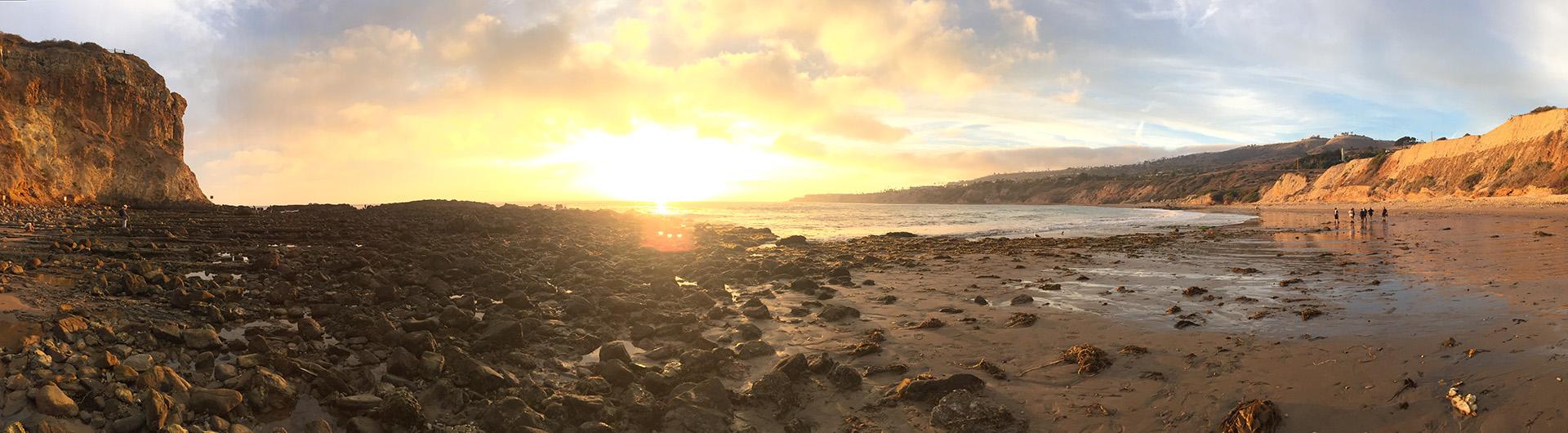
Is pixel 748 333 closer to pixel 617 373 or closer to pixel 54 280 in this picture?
pixel 617 373

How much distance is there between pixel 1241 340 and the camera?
8.30m

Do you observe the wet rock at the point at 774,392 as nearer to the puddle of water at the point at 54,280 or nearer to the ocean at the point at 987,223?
the puddle of water at the point at 54,280

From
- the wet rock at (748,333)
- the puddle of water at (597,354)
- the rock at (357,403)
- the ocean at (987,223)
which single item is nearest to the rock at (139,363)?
the rock at (357,403)

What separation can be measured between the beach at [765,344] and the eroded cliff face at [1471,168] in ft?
185

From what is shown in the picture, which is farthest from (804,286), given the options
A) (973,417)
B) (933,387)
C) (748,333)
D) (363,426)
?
(363,426)

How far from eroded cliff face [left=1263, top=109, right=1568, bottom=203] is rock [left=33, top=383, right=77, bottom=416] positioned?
78.2 meters

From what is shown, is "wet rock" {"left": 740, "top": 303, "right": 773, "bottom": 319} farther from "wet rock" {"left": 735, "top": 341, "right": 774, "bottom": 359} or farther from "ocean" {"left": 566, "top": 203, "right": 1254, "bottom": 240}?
"ocean" {"left": 566, "top": 203, "right": 1254, "bottom": 240}

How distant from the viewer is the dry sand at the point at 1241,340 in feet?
19.3

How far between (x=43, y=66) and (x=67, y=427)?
241ft

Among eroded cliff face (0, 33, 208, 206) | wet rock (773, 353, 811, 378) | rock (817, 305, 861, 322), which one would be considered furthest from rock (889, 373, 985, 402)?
eroded cliff face (0, 33, 208, 206)

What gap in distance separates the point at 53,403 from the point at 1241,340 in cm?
1279

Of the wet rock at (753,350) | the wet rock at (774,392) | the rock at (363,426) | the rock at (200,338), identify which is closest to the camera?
the rock at (363,426)

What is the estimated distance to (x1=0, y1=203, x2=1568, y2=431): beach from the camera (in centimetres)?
562

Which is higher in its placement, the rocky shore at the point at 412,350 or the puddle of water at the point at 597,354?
the rocky shore at the point at 412,350
